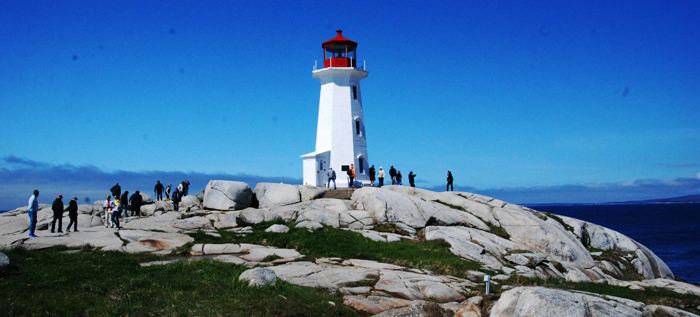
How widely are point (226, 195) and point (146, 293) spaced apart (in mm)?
21375

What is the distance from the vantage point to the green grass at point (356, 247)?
20.4 meters

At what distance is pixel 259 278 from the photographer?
1383 centimetres

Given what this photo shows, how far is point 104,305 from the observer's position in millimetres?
11664

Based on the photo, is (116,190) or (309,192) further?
(309,192)

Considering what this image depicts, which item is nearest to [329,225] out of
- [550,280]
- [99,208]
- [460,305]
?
[550,280]

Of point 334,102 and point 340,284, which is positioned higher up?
point 334,102

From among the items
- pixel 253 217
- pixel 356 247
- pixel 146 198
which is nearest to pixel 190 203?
pixel 146 198

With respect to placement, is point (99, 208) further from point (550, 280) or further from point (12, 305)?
point (550, 280)

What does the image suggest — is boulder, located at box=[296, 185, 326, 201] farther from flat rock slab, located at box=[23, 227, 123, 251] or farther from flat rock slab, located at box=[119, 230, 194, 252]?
flat rock slab, located at box=[23, 227, 123, 251]

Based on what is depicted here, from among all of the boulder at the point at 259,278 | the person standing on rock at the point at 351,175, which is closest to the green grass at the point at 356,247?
the boulder at the point at 259,278

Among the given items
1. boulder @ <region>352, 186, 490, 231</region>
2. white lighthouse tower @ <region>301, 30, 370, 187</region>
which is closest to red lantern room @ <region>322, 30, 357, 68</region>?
white lighthouse tower @ <region>301, 30, 370, 187</region>

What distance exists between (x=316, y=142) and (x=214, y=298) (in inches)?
1238

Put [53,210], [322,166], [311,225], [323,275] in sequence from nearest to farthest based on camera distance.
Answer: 1. [323,275]
2. [53,210]
3. [311,225]
4. [322,166]

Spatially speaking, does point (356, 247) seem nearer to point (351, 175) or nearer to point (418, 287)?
point (418, 287)
